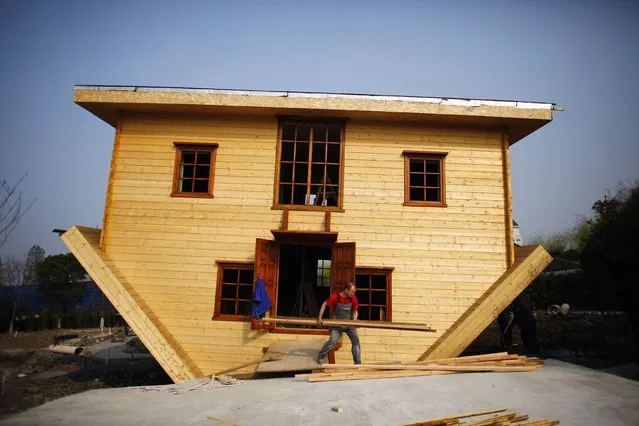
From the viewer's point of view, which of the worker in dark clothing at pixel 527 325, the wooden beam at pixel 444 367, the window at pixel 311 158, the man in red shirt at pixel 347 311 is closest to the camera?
the wooden beam at pixel 444 367

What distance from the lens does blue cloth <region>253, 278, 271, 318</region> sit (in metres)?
9.01

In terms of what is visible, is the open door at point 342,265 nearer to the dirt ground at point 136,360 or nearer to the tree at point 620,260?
the dirt ground at point 136,360

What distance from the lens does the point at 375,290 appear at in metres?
9.61

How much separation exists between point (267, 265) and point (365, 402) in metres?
4.61

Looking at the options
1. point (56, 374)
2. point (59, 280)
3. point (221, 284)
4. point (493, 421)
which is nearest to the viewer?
point (493, 421)

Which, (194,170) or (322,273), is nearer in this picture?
(194,170)

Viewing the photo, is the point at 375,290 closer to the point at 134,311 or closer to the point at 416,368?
the point at 416,368

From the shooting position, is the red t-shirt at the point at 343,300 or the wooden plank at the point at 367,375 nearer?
the wooden plank at the point at 367,375

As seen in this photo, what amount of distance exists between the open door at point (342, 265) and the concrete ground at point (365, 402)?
113 inches

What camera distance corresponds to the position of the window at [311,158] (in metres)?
10.0

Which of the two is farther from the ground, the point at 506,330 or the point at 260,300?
the point at 260,300

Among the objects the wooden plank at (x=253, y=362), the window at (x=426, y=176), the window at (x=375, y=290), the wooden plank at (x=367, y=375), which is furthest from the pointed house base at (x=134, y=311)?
the window at (x=426, y=176)

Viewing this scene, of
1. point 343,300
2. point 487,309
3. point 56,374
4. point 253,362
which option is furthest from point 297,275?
point 487,309

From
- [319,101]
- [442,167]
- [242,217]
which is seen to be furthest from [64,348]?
[442,167]
